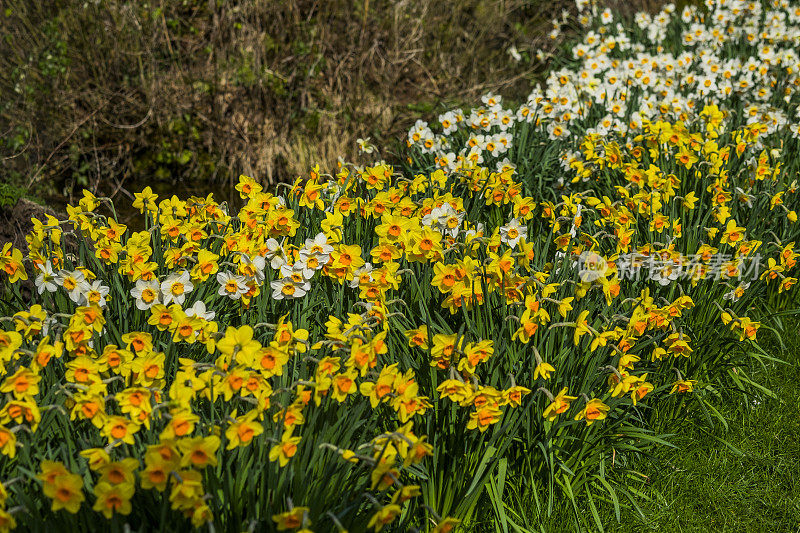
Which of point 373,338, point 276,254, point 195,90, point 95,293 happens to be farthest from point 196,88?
point 373,338

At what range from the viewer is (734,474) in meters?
2.78

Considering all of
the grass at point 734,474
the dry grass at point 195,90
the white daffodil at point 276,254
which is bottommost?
the grass at point 734,474

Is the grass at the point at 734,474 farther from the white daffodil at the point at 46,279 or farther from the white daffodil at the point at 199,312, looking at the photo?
the white daffodil at the point at 46,279

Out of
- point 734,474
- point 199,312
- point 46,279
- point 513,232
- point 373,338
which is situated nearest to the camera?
point 373,338

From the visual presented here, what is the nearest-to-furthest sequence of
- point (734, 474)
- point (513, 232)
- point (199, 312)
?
1. point (199, 312)
2. point (734, 474)
3. point (513, 232)

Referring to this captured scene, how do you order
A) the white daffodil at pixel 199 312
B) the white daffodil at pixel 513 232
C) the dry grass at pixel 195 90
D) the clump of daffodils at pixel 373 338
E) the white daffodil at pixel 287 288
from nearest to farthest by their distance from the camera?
the clump of daffodils at pixel 373 338
the white daffodil at pixel 199 312
the white daffodil at pixel 287 288
the white daffodil at pixel 513 232
the dry grass at pixel 195 90

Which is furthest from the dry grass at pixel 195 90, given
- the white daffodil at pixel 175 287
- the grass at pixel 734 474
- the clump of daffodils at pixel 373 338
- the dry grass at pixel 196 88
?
the grass at pixel 734 474

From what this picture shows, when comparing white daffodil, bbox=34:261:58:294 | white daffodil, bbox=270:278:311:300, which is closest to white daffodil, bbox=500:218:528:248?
white daffodil, bbox=270:278:311:300

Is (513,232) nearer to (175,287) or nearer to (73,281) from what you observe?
(175,287)

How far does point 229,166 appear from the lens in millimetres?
5363

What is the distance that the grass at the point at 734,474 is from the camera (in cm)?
260

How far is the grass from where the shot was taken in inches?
102

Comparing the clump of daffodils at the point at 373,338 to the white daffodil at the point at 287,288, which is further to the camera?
the white daffodil at the point at 287,288

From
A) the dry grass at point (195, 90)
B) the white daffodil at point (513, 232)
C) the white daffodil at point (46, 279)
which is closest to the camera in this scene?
the white daffodil at point (46, 279)
